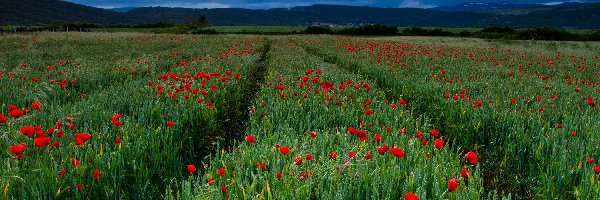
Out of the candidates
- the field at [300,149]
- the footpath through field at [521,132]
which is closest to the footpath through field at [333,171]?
the field at [300,149]

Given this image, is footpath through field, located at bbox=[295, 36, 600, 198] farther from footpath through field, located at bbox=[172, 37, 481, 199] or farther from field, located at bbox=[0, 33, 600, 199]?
footpath through field, located at bbox=[172, 37, 481, 199]

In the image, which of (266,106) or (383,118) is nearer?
(383,118)

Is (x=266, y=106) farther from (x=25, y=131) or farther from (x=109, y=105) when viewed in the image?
(x=25, y=131)

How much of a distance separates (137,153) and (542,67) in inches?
674

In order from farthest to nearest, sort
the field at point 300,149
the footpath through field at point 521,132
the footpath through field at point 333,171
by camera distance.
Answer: the footpath through field at point 521,132, the field at point 300,149, the footpath through field at point 333,171

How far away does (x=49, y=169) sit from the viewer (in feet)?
12.0

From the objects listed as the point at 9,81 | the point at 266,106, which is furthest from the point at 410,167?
the point at 9,81

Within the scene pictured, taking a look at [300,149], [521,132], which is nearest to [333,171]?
[300,149]

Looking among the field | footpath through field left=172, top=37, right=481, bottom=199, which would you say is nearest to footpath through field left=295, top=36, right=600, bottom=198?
the field

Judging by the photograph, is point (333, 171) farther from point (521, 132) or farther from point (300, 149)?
point (521, 132)

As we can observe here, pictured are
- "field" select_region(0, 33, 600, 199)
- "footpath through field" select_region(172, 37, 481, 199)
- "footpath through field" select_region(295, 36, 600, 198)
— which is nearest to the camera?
"footpath through field" select_region(172, 37, 481, 199)

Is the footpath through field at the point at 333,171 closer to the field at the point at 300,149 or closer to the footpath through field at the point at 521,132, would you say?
the field at the point at 300,149

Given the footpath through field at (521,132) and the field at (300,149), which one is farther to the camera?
the footpath through field at (521,132)

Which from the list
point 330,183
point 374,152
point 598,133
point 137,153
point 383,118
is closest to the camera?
point 330,183
